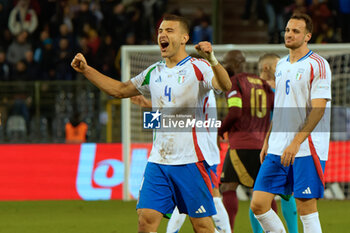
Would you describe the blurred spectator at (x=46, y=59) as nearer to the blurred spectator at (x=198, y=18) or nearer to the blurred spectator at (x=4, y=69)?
the blurred spectator at (x=4, y=69)

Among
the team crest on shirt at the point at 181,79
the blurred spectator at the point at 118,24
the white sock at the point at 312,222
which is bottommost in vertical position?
the white sock at the point at 312,222

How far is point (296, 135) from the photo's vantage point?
209 inches

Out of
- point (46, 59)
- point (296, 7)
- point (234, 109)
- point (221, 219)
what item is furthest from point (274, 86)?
point (46, 59)

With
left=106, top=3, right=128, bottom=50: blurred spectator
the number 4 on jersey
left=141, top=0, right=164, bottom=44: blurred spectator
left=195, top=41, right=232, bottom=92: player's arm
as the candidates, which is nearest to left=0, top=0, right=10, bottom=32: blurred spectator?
left=106, top=3, right=128, bottom=50: blurred spectator

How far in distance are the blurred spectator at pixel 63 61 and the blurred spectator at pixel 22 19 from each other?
4.57 feet

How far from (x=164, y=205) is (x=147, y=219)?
163mm

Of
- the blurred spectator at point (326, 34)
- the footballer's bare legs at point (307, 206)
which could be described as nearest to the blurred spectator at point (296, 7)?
the blurred spectator at point (326, 34)

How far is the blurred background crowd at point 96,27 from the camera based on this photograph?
1609 cm

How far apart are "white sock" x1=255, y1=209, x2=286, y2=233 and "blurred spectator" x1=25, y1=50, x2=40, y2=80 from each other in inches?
436

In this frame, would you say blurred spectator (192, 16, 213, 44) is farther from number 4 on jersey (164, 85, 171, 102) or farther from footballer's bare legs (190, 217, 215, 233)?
footballer's bare legs (190, 217, 215, 233)

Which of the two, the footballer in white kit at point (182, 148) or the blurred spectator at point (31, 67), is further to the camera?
the blurred spectator at point (31, 67)

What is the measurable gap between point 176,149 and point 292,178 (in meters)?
1.06

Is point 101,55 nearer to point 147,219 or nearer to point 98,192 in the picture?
point 98,192

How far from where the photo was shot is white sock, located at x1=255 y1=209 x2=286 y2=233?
5.64 metres
